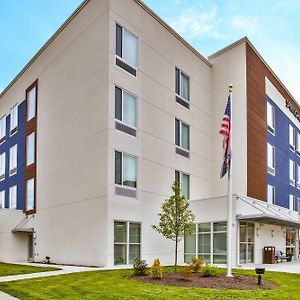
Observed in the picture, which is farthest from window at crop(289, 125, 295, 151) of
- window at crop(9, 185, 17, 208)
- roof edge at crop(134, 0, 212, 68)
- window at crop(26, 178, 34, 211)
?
window at crop(9, 185, 17, 208)

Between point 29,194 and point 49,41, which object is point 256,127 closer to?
point 49,41

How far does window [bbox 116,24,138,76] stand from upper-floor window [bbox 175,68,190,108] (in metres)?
4.51

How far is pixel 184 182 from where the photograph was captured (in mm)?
26797

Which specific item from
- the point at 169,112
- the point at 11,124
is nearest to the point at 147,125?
the point at 169,112

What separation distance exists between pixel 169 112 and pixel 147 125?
2.65 metres

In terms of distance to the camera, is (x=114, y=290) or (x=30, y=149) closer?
(x=114, y=290)

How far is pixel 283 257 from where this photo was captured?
27141 mm

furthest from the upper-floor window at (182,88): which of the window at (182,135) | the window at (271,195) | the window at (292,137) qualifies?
the window at (292,137)

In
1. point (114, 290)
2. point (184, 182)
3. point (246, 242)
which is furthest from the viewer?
point (184, 182)

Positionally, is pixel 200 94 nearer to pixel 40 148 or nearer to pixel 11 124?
pixel 40 148

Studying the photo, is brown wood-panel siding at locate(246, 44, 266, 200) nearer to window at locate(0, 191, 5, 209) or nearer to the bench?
the bench

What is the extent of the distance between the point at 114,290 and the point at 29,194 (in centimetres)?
1941

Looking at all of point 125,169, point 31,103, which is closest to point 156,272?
point 125,169

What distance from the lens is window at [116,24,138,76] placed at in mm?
22422
